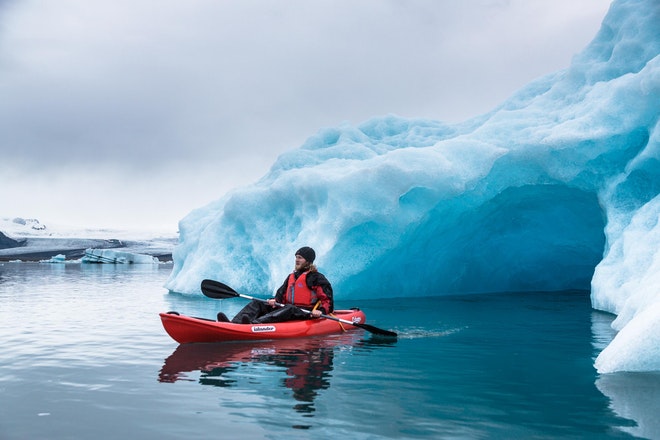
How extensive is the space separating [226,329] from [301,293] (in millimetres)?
1396

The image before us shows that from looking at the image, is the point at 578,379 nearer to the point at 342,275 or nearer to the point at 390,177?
the point at 390,177

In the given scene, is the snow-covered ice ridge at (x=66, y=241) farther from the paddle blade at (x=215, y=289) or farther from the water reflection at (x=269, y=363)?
the water reflection at (x=269, y=363)

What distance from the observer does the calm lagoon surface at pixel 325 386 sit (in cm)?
389

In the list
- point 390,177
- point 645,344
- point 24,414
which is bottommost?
point 24,414

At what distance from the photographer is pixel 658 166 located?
37.0ft

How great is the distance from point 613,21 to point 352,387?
42.4 ft

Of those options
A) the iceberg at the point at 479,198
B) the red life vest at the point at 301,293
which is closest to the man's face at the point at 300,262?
the red life vest at the point at 301,293

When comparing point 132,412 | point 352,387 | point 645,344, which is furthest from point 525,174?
point 132,412

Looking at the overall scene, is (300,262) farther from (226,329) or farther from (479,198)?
(479,198)

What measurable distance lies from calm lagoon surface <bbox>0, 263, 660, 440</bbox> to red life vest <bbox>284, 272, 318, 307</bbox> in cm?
70

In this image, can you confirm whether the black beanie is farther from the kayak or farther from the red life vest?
the kayak

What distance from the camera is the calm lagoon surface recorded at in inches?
153

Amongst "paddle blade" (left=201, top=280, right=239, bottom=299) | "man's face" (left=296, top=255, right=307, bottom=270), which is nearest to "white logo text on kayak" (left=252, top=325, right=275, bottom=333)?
"man's face" (left=296, top=255, right=307, bottom=270)

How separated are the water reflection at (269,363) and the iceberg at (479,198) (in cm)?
400
